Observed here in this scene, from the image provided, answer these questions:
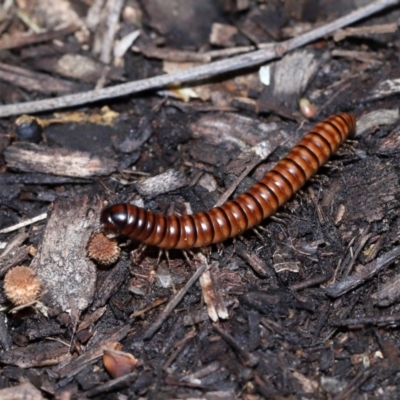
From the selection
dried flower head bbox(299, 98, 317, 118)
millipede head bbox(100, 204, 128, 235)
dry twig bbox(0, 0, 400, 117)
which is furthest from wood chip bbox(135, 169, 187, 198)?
dried flower head bbox(299, 98, 317, 118)

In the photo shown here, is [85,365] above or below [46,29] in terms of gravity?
below

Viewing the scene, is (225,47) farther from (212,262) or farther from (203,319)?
(203,319)

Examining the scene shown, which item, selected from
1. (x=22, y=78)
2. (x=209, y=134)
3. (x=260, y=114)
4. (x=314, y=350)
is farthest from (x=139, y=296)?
(x=22, y=78)

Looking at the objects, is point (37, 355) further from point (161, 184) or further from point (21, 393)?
point (161, 184)

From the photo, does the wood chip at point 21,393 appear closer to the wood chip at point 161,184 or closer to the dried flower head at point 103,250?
the dried flower head at point 103,250

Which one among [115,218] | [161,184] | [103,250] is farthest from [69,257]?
[161,184]
